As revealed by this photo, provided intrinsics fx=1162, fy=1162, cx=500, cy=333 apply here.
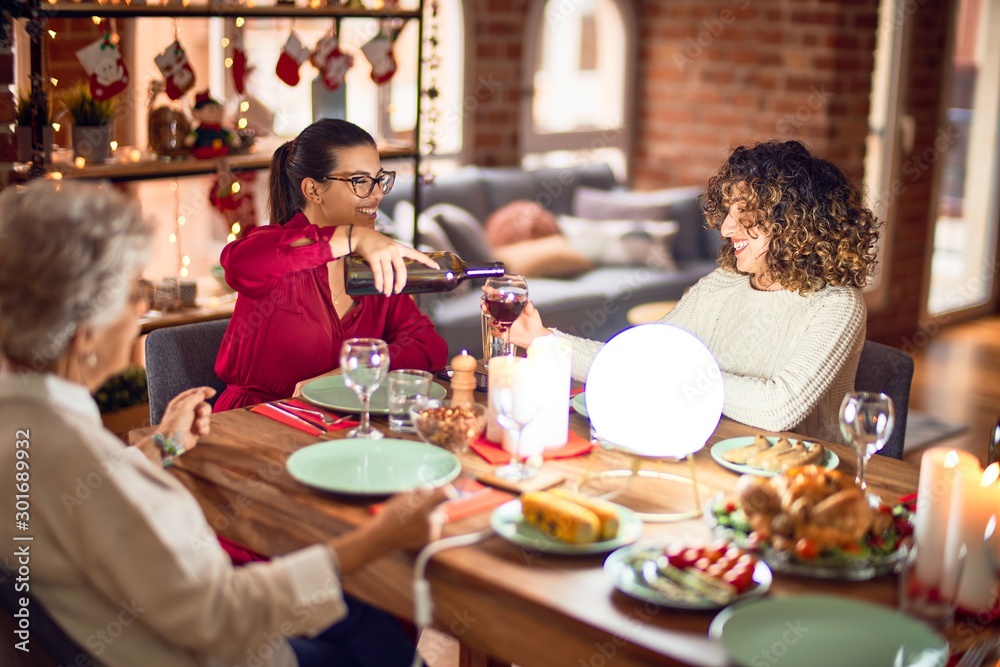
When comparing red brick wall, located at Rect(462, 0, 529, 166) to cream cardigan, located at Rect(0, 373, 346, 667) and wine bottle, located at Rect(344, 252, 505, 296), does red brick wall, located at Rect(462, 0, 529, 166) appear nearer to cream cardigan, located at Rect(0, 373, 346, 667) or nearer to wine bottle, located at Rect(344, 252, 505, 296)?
wine bottle, located at Rect(344, 252, 505, 296)

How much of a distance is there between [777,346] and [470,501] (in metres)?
0.83

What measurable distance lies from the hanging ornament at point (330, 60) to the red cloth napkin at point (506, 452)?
1910 millimetres

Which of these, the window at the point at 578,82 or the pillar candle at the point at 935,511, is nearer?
the pillar candle at the point at 935,511

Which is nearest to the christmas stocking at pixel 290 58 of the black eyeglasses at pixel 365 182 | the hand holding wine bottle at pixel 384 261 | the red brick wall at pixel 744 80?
the black eyeglasses at pixel 365 182

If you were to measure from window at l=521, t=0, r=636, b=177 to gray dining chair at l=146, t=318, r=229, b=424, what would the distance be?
10.0 feet

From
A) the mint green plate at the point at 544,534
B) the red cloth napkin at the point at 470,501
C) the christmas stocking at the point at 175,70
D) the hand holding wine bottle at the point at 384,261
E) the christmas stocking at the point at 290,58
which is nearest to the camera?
the mint green plate at the point at 544,534

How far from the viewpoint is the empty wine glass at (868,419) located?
1.58 m

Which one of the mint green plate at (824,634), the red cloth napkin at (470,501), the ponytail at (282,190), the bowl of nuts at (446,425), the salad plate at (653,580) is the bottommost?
the mint green plate at (824,634)

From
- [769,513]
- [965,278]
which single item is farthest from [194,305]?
[965,278]

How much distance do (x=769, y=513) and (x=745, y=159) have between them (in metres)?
0.97

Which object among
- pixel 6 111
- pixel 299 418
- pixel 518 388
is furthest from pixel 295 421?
pixel 6 111

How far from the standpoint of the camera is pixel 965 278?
20.5 ft

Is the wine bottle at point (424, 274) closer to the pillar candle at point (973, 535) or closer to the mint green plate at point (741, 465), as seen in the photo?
the mint green plate at point (741, 465)

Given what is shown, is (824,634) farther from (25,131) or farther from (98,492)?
(25,131)
